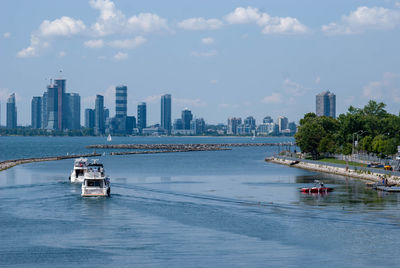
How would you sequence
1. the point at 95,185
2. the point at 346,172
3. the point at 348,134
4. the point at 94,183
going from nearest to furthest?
the point at 95,185
the point at 94,183
the point at 346,172
the point at 348,134

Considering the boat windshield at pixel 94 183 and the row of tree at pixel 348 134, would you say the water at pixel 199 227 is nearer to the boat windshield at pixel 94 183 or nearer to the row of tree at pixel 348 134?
the boat windshield at pixel 94 183

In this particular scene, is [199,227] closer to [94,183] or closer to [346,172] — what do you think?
[94,183]

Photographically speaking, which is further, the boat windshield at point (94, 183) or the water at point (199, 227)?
the boat windshield at point (94, 183)

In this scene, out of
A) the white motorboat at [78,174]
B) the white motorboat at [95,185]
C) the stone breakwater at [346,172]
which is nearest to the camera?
the white motorboat at [95,185]

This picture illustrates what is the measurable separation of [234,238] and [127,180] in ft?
218

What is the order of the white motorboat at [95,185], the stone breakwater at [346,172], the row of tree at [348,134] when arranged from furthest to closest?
the row of tree at [348,134]
the stone breakwater at [346,172]
the white motorboat at [95,185]

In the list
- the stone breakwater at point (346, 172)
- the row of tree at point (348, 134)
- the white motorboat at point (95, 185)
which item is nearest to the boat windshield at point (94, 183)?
the white motorboat at point (95, 185)

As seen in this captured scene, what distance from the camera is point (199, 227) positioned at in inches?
2653

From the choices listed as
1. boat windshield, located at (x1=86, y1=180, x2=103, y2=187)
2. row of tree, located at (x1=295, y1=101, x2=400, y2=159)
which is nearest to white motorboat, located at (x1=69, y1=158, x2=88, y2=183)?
boat windshield, located at (x1=86, y1=180, x2=103, y2=187)

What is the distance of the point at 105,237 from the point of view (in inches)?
2472

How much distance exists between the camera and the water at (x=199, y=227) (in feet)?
176

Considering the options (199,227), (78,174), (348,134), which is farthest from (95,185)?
(348,134)

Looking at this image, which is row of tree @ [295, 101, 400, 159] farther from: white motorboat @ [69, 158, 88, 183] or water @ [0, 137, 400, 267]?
white motorboat @ [69, 158, 88, 183]

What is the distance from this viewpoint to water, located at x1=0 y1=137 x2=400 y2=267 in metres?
53.8
